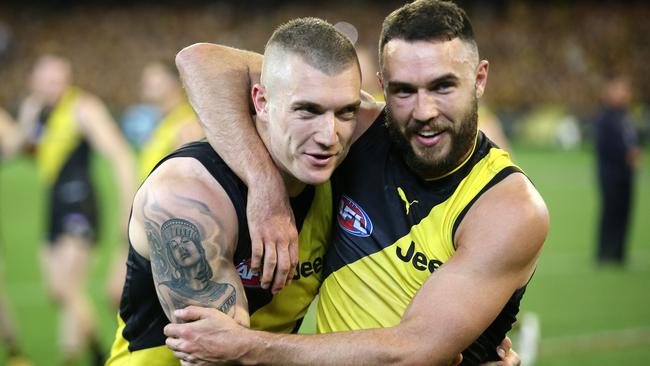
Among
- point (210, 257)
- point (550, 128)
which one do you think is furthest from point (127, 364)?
point (550, 128)

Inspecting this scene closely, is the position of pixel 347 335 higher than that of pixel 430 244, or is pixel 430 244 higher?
pixel 430 244

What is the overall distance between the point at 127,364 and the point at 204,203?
2.99 feet

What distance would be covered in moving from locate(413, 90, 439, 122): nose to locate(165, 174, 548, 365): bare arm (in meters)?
0.41

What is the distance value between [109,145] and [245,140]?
506 cm

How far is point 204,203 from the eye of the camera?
345 centimetres

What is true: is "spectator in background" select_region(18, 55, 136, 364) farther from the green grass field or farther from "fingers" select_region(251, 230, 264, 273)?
"fingers" select_region(251, 230, 264, 273)

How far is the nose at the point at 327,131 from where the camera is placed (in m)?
3.46

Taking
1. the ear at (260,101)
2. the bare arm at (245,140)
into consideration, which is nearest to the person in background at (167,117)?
the bare arm at (245,140)

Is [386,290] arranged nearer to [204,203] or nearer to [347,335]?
[347,335]

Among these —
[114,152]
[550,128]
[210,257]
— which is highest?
[210,257]

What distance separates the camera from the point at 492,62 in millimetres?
36625

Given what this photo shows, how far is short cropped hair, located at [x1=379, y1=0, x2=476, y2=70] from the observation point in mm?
3598

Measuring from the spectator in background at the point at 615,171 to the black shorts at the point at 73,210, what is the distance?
7.26 m

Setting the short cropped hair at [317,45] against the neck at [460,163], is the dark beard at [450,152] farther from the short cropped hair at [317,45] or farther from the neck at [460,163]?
the short cropped hair at [317,45]
